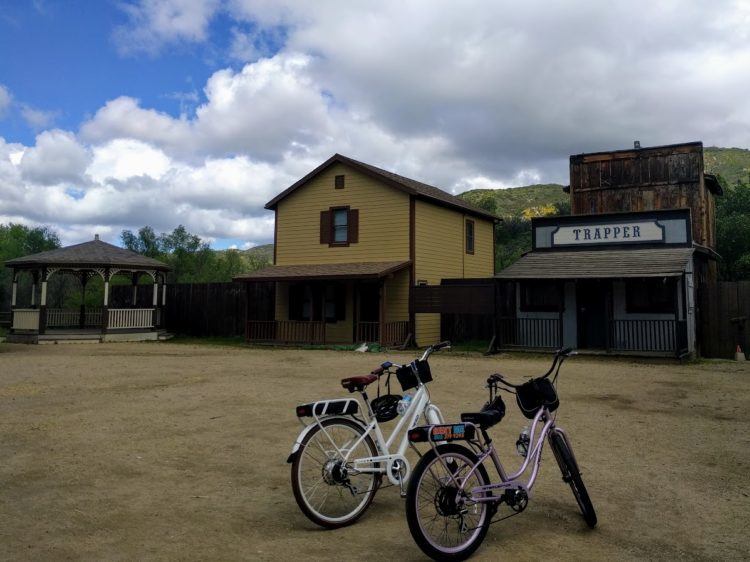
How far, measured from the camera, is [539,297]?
18.9 metres

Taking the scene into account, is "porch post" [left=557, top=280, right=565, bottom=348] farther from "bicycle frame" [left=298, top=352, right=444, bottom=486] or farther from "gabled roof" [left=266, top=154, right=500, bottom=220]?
"bicycle frame" [left=298, top=352, right=444, bottom=486]

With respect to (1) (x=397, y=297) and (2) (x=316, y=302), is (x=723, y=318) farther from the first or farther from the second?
(2) (x=316, y=302)

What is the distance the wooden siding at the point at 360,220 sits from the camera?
2186 cm

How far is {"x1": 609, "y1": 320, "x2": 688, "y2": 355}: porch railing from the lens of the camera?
1620cm

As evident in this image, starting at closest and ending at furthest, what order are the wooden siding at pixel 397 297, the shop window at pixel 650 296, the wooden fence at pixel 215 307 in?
the shop window at pixel 650 296
the wooden siding at pixel 397 297
the wooden fence at pixel 215 307

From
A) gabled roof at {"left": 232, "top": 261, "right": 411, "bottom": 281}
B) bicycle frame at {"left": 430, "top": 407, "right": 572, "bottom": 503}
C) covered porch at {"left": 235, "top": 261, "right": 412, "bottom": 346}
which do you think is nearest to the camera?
bicycle frame at {"left": 430, "top": 407, "right": 572, "bottom": 503}

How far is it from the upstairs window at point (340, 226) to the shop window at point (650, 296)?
10.3 metres

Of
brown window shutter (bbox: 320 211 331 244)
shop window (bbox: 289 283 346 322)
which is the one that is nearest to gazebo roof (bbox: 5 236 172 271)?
shop window (bbox: 289 283 346 322)

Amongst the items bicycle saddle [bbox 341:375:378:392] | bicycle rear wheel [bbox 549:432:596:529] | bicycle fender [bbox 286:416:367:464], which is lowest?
bicycle rear wheel [bbox 549:432:596:529]

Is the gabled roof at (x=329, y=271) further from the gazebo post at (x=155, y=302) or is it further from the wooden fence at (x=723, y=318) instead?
the wooden fence at (x=723, y=318)

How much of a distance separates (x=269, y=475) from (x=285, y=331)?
17083mm

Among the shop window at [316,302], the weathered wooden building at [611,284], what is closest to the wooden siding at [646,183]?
the weathered wooden building at [611,284]

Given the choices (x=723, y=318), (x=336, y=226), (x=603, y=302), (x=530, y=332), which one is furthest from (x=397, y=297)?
(x=723, y=318)

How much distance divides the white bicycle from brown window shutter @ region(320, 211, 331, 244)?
746 inches
